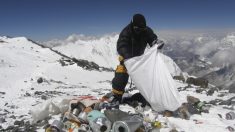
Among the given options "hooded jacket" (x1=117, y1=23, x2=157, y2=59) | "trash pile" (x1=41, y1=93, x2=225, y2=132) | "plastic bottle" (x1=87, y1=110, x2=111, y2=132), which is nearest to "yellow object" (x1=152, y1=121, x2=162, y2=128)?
"trash pile" (x1=41, y1=93, x2=225, y2=132)

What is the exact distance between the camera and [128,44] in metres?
8.69

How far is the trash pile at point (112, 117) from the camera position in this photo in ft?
21.5

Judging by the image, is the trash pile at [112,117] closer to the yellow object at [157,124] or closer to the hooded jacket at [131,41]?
the yellow object at [157,124]

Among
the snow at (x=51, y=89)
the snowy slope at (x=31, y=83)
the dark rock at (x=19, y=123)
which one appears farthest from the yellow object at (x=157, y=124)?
the snowy slope at (x=31, y=83)

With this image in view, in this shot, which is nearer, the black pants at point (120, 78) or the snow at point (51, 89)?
the snow at point (51, 89)

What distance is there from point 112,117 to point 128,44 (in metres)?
2.64

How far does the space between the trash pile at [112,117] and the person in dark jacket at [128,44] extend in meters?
0.53

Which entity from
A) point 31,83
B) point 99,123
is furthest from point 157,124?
Result: point 31,83

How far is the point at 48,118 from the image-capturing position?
8.53 meters

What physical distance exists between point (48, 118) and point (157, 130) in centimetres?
330

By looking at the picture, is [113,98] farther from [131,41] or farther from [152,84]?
[131,41]

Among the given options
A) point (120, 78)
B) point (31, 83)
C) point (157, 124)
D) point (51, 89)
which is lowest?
point (157, 124)

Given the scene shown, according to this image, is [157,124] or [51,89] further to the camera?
[51,89]

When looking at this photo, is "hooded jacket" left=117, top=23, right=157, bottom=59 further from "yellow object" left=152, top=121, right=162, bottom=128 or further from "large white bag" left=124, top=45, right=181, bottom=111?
"yellow object" left=152, top=121, right=162, bottom=128
